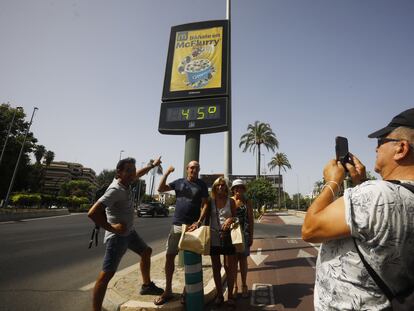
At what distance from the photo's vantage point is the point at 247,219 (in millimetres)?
4852

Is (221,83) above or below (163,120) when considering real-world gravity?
above

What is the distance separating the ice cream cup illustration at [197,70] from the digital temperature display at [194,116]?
73cm

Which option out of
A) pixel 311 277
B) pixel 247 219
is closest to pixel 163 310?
pixel 247 219

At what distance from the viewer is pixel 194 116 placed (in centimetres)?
609

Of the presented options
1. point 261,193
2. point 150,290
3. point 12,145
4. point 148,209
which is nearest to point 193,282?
point 150,290

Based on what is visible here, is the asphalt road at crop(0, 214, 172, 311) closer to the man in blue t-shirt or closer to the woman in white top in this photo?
the man in blue t-shirt

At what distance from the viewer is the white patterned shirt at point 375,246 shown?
1202 millimetres

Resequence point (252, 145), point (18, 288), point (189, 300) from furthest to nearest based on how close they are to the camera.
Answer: point (252, 145)
point (18, 288)
point (189, 300)

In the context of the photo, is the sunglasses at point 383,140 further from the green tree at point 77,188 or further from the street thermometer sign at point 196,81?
the green tree at point 77,188

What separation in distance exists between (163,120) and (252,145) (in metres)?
35.7

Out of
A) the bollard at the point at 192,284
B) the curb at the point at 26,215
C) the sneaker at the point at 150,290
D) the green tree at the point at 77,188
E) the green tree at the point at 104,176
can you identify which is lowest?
the sneaker at the point at 150,290

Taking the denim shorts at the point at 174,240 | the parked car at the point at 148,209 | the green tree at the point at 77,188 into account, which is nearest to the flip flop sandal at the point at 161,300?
the denim shorts at the point at 174,240

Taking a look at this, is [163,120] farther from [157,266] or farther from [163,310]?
[163,310]

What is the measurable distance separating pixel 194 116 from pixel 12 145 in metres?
33.8
